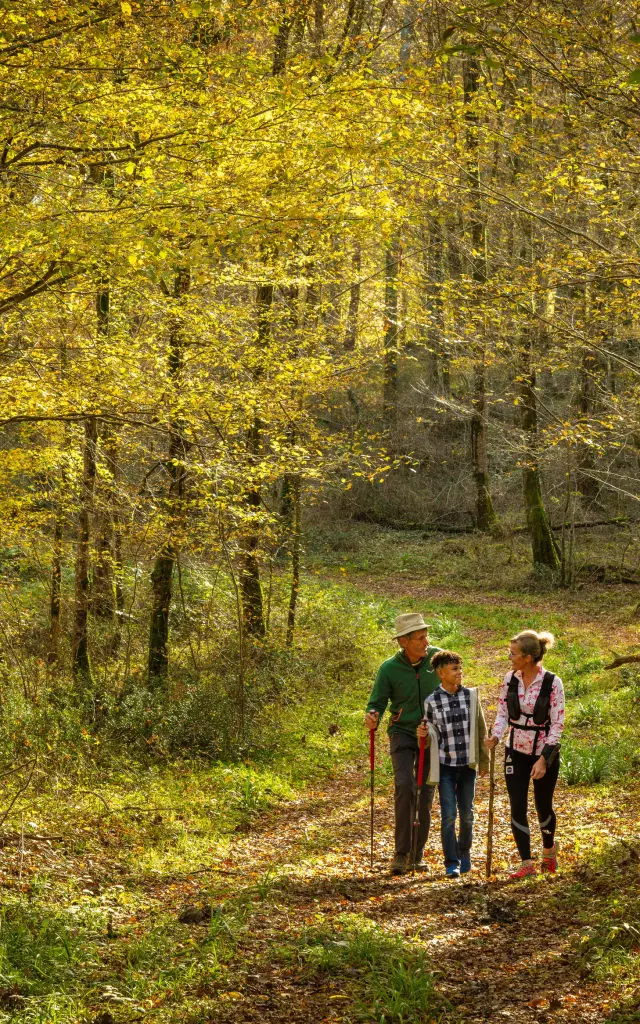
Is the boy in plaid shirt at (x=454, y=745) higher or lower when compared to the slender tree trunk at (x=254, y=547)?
lower

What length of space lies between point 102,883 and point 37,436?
6.53m

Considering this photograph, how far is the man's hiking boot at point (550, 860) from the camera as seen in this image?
21.9 ft

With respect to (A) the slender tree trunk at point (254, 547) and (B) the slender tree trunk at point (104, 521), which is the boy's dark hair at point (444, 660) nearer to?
(B) the slender tree trunk at point (104, 521)

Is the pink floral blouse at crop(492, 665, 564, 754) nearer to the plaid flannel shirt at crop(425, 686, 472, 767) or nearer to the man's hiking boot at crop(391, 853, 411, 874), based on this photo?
the plaid flannel shirt at crop(425, 686, 472, 767)

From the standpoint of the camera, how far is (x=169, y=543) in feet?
37.2

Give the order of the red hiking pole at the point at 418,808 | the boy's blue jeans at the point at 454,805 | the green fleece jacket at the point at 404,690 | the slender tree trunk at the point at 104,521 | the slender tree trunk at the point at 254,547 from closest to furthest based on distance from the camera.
A: 1. the boy's blue jeans at the point at 454,805
2. the red hiking pole at the point at 418,808
3. the green fleece jacket at the point at 404,690
4. the slender tree trunk at the point at 104,521
5. the slender tree trunk at the point at 254,547

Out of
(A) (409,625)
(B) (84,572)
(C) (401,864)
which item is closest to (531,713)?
(A) (409,625)

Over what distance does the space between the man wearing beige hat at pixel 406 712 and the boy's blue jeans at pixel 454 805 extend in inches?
7.5

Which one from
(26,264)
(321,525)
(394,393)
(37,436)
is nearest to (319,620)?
(37,436)

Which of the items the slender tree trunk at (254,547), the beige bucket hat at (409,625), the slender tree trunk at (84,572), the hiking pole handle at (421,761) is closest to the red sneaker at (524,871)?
the hiking pole handle at (421,761)

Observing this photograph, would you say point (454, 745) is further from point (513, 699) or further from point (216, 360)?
point (216, 360)

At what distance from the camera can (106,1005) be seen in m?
4.72

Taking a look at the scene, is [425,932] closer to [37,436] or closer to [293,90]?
[293,90]

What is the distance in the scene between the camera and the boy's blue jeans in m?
7.05
